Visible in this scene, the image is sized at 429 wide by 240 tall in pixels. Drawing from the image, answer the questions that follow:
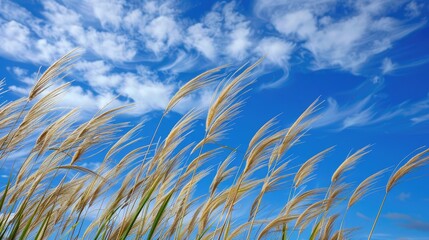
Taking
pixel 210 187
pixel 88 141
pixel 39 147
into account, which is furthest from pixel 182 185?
pixel 39 147

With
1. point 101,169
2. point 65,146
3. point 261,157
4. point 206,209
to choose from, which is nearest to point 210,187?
point 206,209

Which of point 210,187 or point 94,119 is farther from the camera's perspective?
point 210,187

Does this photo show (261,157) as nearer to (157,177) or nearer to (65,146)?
(157,177)

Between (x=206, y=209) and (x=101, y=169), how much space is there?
2.33ft

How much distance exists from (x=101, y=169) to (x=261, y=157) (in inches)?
39.7

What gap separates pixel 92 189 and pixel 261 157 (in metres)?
1.03

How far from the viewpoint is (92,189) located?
2.86 metres

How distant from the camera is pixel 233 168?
2.98 metres

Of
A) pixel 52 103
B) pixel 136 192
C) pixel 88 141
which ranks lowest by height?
pixel 136 192

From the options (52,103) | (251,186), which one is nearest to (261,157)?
(251,186)

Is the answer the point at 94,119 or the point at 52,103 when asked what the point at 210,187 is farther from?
the point at 52,103

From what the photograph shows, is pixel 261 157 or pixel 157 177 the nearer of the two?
pixel 157 177

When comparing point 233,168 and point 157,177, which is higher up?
point 233,168

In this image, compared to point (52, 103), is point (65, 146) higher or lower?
lower
